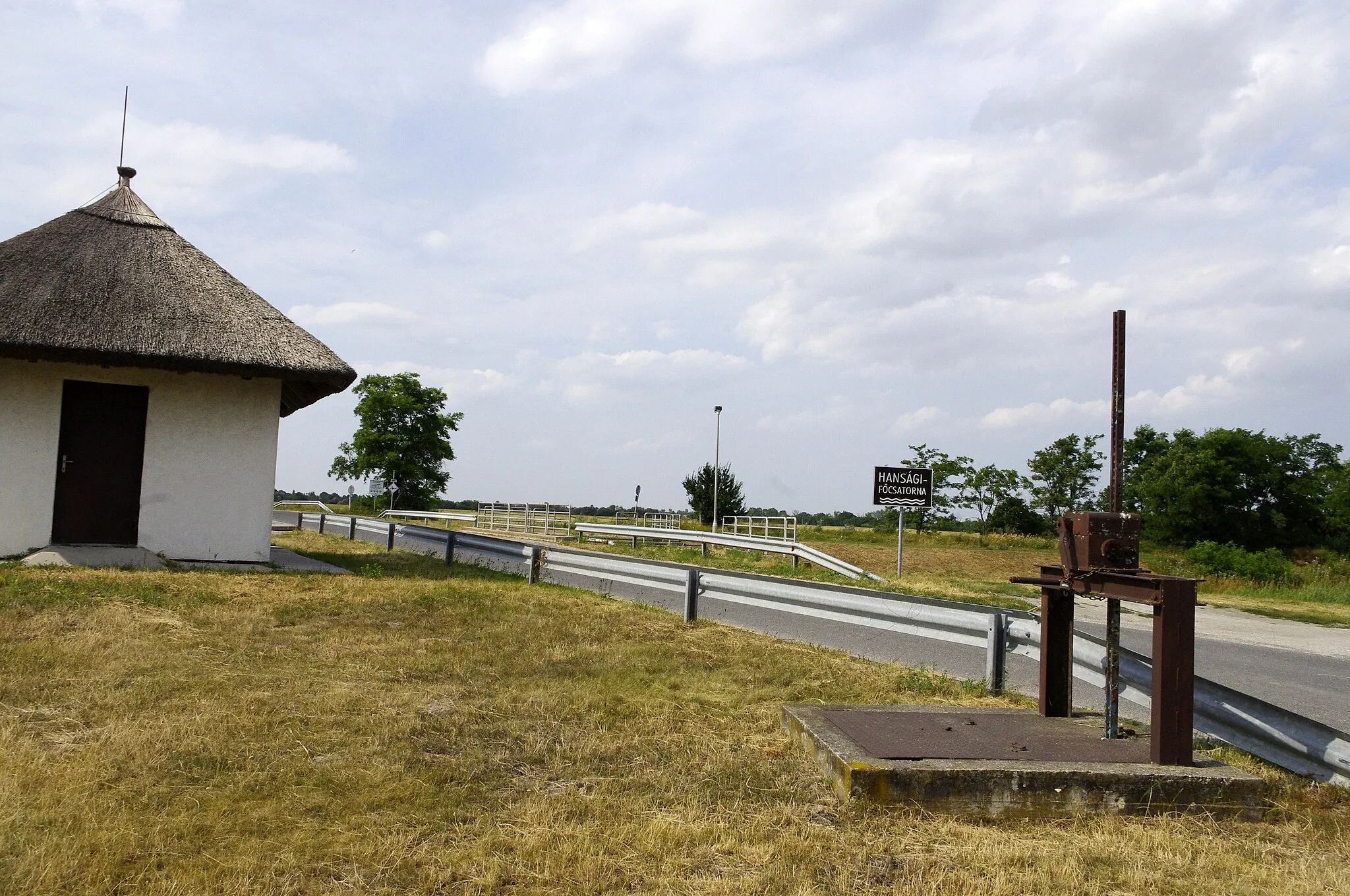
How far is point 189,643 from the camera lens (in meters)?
7.51

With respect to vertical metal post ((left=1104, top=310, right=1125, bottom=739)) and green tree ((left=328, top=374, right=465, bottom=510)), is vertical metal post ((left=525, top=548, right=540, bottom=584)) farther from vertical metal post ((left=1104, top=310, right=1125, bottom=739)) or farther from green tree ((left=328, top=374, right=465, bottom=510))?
green tree ((left=328, top=374, right=465, bottom=510))

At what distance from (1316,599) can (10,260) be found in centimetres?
2565

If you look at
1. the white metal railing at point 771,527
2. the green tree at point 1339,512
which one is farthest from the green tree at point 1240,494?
the white metal railing at point 771,527

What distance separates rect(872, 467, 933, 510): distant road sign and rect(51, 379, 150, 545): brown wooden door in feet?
47.2

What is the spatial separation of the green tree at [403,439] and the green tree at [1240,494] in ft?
156

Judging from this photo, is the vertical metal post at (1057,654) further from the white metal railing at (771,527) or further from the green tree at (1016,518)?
the green tree at (1016,518)

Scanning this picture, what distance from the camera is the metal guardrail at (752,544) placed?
18.5m

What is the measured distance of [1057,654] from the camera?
5984 mm

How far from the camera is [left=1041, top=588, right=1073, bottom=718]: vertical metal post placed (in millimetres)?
5949

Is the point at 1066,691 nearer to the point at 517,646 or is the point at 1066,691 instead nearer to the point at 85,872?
the point at 517,646

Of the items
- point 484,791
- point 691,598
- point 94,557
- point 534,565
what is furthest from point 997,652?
point 94,557

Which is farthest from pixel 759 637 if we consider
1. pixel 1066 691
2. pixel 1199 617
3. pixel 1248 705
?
pixel 1199 617

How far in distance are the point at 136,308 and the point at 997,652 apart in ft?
39.1

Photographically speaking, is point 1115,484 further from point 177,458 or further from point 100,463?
point 100,463
